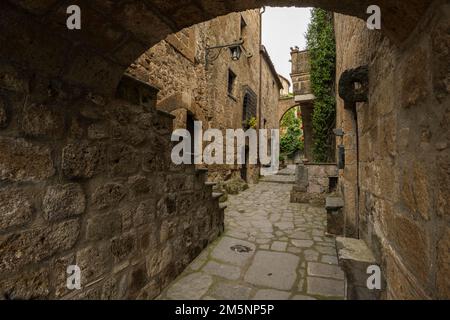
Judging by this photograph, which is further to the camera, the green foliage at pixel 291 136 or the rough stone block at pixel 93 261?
the green foliage at pixel 291 136

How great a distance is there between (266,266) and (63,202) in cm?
242

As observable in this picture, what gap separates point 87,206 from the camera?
1.66m

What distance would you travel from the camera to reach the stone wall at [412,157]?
881mm

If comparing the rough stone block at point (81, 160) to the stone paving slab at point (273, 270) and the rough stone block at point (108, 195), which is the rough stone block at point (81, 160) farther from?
the stone paving slab at point (273, 270)

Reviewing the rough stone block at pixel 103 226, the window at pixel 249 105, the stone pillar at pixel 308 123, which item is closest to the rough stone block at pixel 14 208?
the rough stone block at pixel 103 226

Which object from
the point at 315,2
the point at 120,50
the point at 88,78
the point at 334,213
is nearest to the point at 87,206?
the point at 88,78

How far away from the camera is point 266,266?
294 cm

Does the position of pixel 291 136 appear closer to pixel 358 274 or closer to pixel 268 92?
pixel 268 92

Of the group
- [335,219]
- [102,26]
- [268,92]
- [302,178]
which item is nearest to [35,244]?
[102,26]

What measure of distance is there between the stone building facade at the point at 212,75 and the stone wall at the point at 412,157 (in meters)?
4.09

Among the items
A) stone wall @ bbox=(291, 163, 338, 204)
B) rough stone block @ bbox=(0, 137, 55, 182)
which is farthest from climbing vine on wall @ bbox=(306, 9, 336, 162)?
rough stone block @ bbox=(0, 137, 55, 182)

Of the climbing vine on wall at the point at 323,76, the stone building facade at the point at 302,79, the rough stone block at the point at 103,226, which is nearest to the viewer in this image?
the rough stone block at the point at 103,226

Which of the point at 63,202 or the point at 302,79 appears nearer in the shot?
the point at 63,202

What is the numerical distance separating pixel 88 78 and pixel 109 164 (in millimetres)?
662
